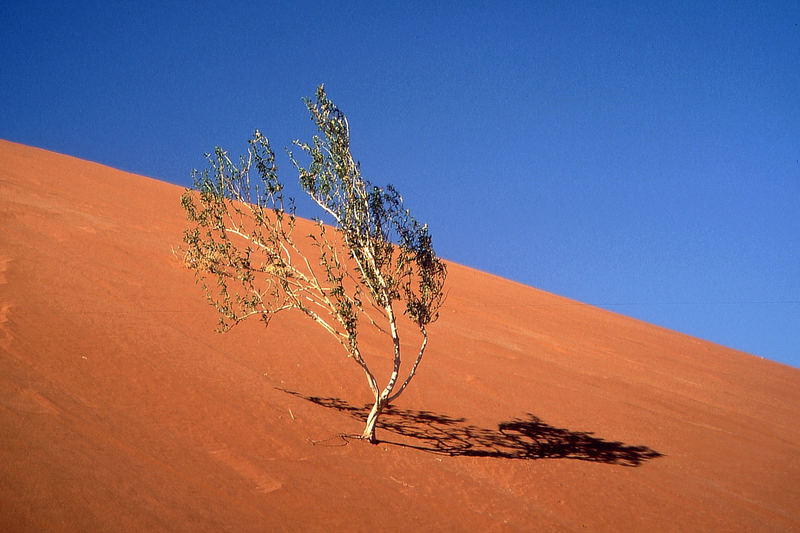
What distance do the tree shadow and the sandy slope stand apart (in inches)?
2.5

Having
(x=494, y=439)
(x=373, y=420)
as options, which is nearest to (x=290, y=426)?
(x=373, y=420)

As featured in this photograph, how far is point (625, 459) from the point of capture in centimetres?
1248

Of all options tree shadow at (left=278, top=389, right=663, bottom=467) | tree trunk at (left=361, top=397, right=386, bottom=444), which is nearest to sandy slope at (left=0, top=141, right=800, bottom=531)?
tree shadow at (left=278, top=389, right=663, bottom=467)

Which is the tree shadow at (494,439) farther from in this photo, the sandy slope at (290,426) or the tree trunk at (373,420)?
the tree trunk at (373,420)

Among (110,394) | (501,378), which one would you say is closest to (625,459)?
(501,378)

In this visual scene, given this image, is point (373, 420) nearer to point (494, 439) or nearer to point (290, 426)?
point (290, 426)

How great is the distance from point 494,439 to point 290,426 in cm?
457

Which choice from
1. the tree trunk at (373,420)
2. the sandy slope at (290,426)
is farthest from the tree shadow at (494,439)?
the tree trunk at (373,420)

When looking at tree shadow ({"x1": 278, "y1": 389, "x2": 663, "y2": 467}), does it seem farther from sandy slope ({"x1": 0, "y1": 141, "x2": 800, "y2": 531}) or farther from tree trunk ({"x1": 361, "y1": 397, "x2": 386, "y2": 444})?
tree trunk ({"x1": 361, "y1": 397, "x2": 386, "y2": 444})

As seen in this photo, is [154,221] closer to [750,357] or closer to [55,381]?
[55,381]

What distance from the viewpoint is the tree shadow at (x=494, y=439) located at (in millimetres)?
11039

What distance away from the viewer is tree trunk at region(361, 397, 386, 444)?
32.0 feet

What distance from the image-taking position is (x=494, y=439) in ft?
39.0

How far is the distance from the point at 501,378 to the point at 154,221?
54.1ft
